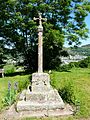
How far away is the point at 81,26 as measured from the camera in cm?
2297

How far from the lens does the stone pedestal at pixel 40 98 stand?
1006cm

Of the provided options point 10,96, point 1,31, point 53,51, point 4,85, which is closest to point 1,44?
point 1,31

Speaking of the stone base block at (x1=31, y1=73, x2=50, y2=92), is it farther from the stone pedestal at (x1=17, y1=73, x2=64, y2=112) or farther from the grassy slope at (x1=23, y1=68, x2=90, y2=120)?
the grassy slope at (x1=23, y1=68, x2=90, y2=120)

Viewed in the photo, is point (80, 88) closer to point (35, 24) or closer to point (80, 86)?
point (80, 86)

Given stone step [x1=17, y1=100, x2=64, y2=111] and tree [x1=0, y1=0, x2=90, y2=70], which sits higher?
tree [x1=0, y1=0, x2=90, y2=70]

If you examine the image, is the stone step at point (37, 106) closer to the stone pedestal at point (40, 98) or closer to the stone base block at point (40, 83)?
the stone pedestal at point (40, 98)

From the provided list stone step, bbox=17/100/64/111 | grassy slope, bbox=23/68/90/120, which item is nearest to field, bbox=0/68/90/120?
grassy slope, bbox=23/68/90/120

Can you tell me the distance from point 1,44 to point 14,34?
1.62 m

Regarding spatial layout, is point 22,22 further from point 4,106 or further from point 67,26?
point 4,106

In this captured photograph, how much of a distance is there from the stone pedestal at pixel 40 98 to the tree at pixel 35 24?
9.32m

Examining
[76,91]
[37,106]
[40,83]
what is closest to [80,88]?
[76,91]

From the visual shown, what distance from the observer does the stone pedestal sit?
10062 millimetres

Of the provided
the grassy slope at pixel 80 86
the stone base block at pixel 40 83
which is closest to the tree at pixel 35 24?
the grassy slope at pixel 80 86

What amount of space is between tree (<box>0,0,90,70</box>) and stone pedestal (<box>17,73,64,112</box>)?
9.32 m
